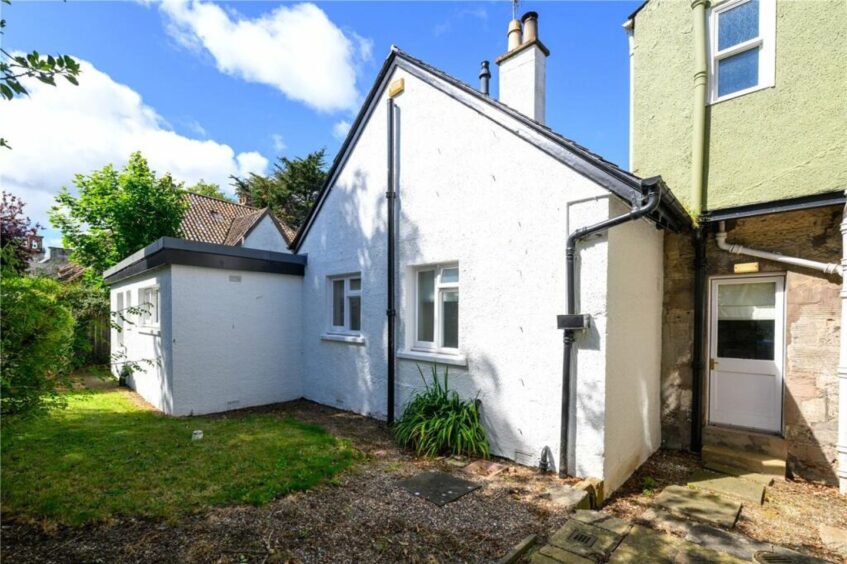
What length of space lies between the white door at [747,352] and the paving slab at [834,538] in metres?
2.07

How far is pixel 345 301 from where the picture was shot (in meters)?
8.64

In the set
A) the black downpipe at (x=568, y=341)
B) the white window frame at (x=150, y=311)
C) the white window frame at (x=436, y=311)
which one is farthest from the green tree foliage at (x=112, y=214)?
the black downpipe at (x=568, y=341)

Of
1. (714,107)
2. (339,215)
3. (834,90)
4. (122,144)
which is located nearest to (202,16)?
(339,215)

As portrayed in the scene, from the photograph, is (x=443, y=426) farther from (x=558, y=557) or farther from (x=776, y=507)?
(x=776, y=507)

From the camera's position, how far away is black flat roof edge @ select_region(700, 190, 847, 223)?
515cm

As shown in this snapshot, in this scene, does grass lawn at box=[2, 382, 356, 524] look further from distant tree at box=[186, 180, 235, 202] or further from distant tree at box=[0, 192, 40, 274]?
distant tree at box=[186, 180, 235, 202]

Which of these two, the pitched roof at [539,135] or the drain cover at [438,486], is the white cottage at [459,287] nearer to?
the pitched roof at [539,135]

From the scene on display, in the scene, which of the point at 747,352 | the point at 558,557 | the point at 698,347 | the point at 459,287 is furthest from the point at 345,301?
the point at 747,352

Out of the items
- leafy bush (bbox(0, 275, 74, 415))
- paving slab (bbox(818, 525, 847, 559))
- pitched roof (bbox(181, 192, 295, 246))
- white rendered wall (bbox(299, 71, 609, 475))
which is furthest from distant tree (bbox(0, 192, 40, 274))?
paving slab (bbox(818, 525, 847, 559))

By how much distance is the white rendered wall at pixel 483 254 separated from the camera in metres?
5.09

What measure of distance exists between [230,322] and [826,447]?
1040 cm

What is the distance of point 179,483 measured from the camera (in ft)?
15.0

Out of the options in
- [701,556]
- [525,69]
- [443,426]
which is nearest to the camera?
[701,556]

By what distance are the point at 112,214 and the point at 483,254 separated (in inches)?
565
